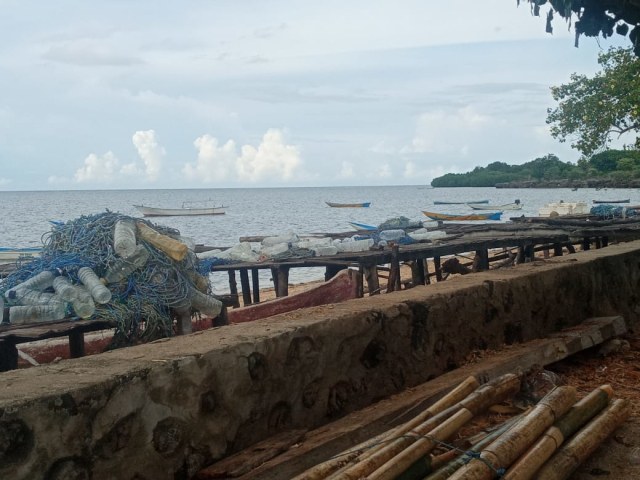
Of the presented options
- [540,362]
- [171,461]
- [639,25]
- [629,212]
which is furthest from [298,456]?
[629,212]

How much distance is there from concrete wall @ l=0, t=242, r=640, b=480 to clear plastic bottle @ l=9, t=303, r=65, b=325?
3533 millimetres

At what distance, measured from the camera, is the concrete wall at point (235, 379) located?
263cm

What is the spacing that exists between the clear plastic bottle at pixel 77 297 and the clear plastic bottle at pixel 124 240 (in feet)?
1.75

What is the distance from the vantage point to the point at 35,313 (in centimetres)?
674

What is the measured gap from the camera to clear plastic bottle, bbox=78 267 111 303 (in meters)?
6.83

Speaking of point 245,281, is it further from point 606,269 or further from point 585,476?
point 585,476

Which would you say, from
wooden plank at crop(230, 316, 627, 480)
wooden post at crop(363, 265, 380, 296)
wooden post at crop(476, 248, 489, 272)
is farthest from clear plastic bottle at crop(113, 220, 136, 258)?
wooden post at crop(476, 248, 489, 272)

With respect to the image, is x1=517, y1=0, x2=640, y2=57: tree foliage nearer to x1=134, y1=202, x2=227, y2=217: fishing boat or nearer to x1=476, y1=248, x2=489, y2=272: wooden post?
x1=476, y1=248, x2=489, y2=272: wooden post

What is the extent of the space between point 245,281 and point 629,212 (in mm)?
11289

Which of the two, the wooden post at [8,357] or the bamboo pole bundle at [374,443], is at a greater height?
the bamboo pole bundle at [374,443]

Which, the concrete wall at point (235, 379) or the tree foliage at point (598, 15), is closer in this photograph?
the concrete wall at point (235, 379)

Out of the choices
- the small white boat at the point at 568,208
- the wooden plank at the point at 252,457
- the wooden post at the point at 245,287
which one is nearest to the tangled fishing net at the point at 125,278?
the wooden plank at the point at 252,457

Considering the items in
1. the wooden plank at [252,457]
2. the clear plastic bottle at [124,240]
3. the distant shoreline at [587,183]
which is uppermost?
the clear plastic bottle at [124,240]

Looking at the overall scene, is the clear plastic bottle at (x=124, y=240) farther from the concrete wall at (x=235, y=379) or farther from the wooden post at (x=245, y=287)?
the wooden post at (x=245, y=287)
